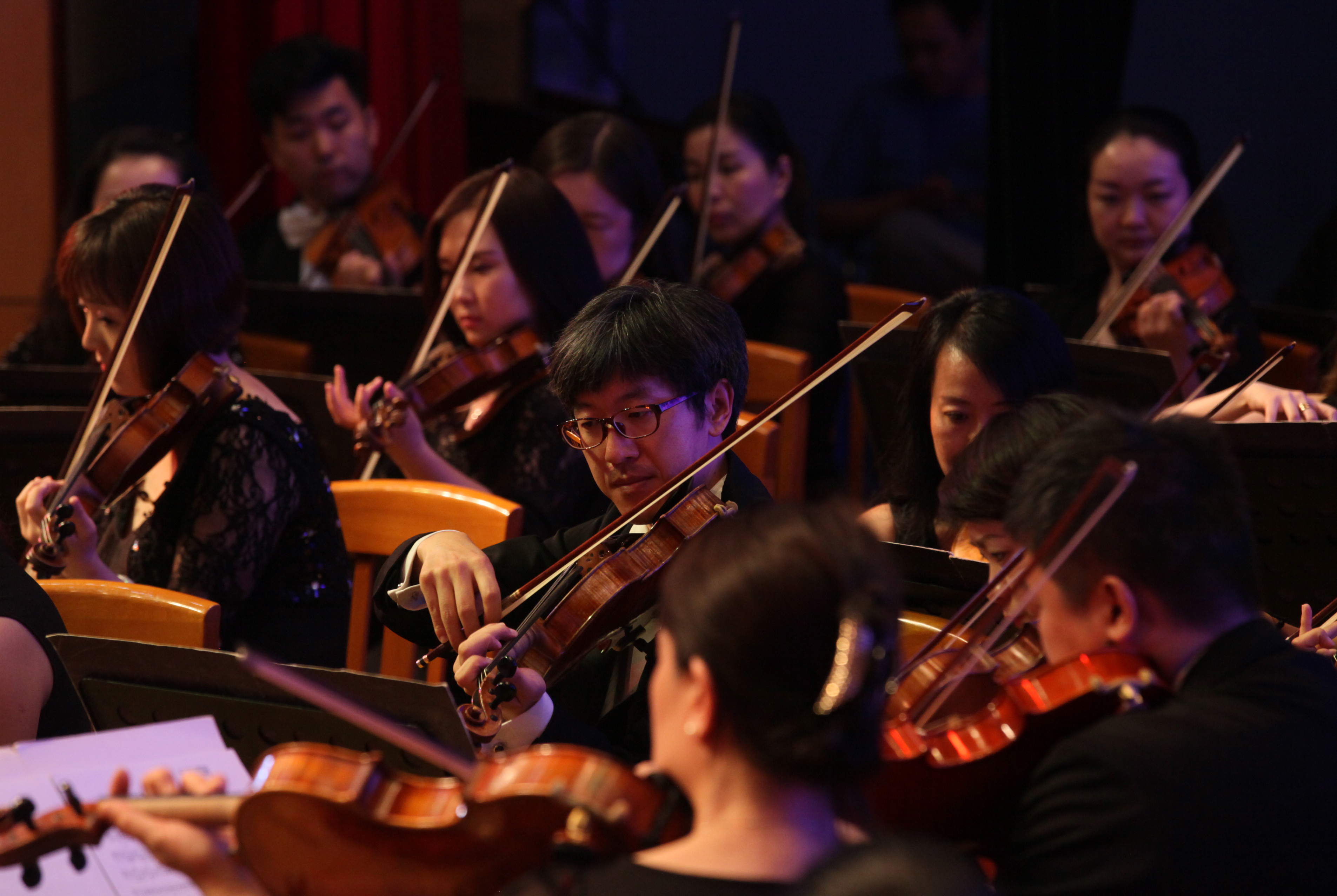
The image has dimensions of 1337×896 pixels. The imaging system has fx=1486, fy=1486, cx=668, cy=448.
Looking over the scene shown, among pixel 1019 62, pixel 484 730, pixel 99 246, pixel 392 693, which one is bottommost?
pixel 484 730

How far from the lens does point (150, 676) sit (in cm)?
130

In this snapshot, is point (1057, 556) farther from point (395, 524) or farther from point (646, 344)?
point (395, 524)

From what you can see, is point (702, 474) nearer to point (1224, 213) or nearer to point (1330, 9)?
point (1224, 213)

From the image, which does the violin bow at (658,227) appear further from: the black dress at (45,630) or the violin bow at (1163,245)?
the black dress at (45,630)

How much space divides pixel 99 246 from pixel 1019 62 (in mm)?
2199

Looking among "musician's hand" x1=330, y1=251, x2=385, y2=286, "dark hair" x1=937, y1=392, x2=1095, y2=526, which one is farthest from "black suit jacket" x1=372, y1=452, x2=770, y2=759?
"musician's hand" x1=330, y1=251, x2=385, y2=286

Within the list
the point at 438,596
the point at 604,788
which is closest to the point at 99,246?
the point at 438,596

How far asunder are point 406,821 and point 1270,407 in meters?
1.56

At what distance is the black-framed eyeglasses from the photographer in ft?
5.44

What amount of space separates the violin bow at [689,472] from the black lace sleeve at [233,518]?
2.06ft

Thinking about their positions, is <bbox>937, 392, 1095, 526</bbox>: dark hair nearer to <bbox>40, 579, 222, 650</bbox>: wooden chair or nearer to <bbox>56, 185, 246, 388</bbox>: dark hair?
<bbox>40, 579, 222, 650</bbox>: wooden chair

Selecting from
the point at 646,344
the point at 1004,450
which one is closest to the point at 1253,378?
the point at 1004,450

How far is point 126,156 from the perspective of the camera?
3230 millimetres

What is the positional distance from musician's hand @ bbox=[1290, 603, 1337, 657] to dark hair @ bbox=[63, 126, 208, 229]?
2456 mm
